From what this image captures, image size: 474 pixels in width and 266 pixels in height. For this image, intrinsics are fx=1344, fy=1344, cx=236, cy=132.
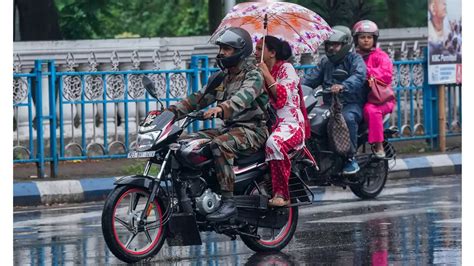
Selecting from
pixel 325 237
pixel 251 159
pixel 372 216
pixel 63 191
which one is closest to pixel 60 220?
pixel 63 191

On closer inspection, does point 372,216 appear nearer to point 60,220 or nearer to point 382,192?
point 382,192

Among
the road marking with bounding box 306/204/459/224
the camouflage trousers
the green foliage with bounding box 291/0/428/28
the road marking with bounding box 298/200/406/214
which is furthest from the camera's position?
the green foliage with bounding box 291/0/428/28

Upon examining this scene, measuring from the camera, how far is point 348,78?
500 inches

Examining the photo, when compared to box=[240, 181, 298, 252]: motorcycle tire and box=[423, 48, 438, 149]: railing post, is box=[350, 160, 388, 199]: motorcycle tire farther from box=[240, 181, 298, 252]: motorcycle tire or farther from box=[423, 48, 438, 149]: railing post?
box=[423, 48, 438, 149]: railing post

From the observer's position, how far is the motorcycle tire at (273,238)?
9539 millimetres

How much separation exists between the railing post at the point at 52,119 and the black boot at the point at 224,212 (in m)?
Answer: 5.82

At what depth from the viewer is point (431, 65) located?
56.7ft

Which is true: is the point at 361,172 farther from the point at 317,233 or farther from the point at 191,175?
the point at 191,175

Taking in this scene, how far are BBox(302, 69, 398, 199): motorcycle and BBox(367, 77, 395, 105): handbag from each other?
246 mm

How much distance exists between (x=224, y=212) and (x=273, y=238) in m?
0.65

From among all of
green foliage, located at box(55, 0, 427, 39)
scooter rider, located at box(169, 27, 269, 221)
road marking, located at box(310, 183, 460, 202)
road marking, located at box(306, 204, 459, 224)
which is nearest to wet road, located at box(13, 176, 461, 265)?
road marking, located at box(306, 204, 459, 224)

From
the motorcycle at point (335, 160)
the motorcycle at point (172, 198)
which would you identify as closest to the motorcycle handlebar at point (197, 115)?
the motorcycle at point (172, 198)

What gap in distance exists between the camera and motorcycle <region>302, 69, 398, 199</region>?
12.5 meters

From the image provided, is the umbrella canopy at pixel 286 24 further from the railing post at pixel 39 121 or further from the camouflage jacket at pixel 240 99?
the railing post at pixel 39 121
